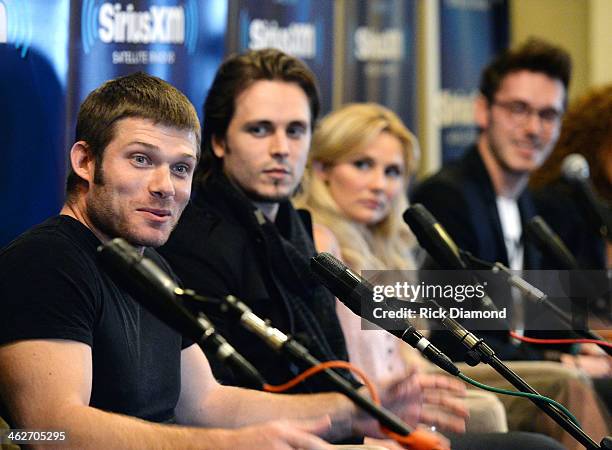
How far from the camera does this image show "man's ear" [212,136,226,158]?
315 cm

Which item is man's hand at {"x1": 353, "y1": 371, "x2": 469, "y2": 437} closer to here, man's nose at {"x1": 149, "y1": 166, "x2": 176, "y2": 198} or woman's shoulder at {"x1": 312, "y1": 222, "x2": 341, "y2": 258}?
man's nose at {"x1": 149, "y1": 166, "x2": 176, "y2": 198}

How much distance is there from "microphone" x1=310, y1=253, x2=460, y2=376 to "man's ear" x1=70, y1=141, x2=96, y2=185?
20.9 inches

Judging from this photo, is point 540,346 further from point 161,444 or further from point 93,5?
point 161,444

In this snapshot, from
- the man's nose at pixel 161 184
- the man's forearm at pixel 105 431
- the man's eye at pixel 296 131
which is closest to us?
the man's forearm at pixel 105 431

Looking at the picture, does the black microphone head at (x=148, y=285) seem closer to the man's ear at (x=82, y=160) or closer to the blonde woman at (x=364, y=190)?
the man's ear at (x=82, y=160)

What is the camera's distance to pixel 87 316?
1973mm

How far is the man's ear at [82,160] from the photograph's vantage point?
7.10 feet

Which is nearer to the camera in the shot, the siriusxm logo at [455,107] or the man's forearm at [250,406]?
the man's forearm at [250,406]

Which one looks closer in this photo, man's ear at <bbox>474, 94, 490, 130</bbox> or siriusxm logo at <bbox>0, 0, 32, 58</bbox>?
siriusxm logo at <bbox>0, 0, 32, 58</bbox>

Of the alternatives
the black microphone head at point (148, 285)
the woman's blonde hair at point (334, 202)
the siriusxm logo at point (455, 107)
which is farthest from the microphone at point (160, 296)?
the siriusxm logo at point (455, 107)

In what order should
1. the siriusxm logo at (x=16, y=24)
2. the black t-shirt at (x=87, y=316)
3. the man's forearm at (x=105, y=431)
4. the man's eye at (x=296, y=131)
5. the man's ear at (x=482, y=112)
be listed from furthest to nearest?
the man's ear at (x=482, y=112)
the man's eye at (x=296, y=131)
the siriusxm logo at (x=16, y=24)
the black t-shirt at (x=87, y=316)
the man's forearm at (x=105, y=431)

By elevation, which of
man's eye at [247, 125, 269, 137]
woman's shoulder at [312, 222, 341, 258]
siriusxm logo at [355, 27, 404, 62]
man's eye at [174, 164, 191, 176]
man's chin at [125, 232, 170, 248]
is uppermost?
siriusxm logo at [355, 27, 404, 62]

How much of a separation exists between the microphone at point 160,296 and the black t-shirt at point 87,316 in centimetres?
35

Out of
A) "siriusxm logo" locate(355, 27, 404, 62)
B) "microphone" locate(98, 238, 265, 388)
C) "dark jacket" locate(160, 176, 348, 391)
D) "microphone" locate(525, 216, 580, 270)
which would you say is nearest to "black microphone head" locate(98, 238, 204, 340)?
"microphone" locate(98, 238, 265, 388)
